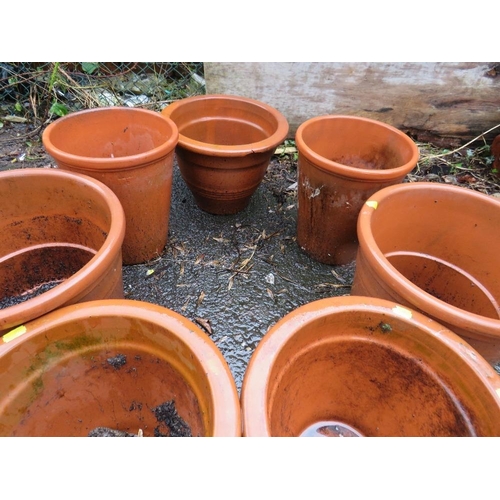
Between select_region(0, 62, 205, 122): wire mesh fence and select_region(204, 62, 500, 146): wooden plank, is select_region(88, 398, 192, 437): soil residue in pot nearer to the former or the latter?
select_region(204, 62, 500, 146): wooden plank

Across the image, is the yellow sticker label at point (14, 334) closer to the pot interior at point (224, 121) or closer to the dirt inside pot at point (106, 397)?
the dirt inside pot at point (106, 397)

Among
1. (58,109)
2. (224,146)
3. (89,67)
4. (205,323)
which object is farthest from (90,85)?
(205,323)

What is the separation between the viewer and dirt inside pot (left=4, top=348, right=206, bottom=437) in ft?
3.84

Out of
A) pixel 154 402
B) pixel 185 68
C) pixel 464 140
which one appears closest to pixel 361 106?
pixel 464 140

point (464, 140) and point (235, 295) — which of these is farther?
point (464, 140)

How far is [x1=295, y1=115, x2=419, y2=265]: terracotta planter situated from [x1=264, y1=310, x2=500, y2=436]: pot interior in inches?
37.1

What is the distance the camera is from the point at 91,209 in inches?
64.4

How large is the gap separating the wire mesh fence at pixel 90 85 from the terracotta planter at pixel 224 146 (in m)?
0.94

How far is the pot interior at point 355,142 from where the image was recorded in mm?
2281

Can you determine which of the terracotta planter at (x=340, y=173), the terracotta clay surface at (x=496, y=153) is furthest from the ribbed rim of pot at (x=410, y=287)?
the terracotta clay surface at (x=496, y=153)

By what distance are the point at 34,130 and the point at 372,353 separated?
3.52 metres

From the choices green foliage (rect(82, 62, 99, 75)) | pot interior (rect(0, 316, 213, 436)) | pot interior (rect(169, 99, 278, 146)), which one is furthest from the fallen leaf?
green foliage (rect(82, 62, 99, 75))

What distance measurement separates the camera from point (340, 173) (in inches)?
74.8

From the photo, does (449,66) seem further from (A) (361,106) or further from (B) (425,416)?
(B) (425,416)
